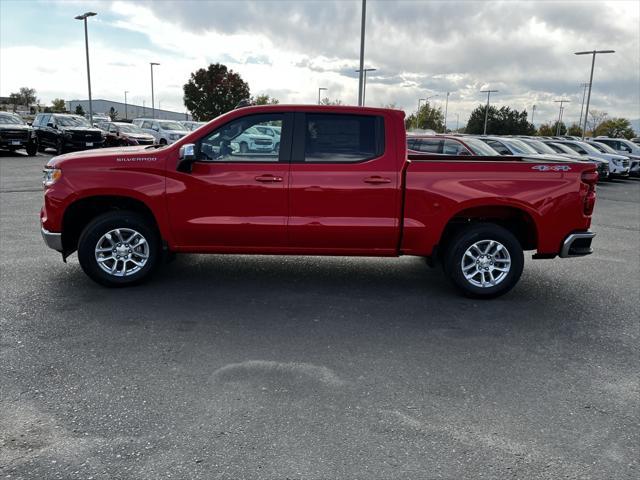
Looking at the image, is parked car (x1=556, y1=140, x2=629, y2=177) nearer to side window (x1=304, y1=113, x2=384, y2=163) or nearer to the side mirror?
side window (x1=304, y1=113, x2=384, y2=163)

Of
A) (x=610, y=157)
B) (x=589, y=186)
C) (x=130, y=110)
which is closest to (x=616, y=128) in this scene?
(x=610, y=157)

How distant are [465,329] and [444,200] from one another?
1369mm

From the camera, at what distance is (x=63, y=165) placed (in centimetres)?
568

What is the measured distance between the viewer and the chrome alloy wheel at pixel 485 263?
19.0 feet

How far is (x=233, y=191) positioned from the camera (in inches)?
221

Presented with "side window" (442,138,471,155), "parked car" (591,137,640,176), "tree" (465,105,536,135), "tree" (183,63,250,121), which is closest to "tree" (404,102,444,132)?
"tree" (465,105,536,135)

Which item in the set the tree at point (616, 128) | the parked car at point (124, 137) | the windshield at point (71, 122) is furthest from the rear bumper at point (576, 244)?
the tree at point (616, 128)

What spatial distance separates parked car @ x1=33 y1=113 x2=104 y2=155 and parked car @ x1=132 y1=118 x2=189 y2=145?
12.0 ft

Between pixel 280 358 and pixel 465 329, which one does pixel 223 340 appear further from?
pixel 465 329

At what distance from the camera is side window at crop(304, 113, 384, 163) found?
5660 millimetres

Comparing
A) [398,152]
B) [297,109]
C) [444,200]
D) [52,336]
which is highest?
[297,109]

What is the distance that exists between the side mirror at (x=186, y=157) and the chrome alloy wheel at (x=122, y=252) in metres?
0.86

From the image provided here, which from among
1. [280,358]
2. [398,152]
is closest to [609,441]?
[280,358]

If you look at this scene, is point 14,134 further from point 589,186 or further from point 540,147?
point 589,186
